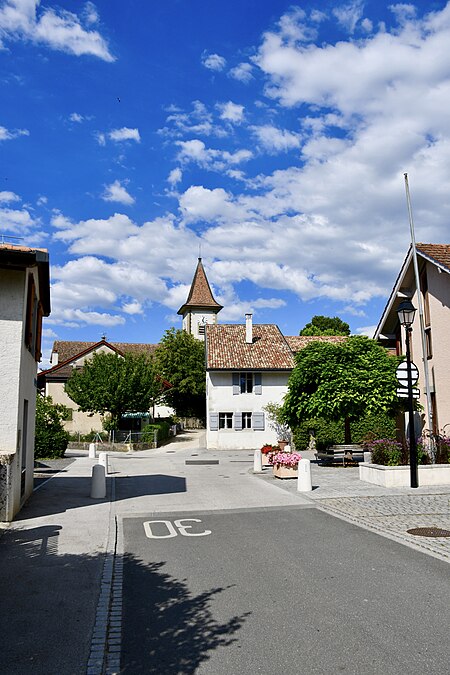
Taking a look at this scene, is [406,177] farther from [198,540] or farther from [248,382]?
[248,382]

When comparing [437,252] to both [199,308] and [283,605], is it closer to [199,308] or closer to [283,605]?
[283,605]

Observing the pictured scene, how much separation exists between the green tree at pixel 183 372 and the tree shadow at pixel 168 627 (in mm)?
49782

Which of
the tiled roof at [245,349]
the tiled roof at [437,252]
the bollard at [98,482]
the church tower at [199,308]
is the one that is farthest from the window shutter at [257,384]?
the church tower at [199,308]

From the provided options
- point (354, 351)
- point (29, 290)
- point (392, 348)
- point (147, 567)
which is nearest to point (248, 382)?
point (392, 348)

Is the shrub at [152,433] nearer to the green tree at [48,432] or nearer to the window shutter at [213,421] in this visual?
the window shutter at [213,421]

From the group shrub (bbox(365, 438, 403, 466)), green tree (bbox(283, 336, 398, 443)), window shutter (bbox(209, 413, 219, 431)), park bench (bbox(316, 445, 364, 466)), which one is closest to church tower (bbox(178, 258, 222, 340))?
window shutter (bbox(209, 413, 219, 431))

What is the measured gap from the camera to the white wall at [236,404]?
37031 mm

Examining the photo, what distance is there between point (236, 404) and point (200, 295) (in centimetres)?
3965

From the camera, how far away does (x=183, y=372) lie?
5772 centimetres

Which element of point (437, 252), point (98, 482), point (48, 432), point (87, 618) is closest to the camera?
point (87, 618)

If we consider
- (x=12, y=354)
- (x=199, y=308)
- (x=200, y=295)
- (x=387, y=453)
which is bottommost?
(x=387, y=453)

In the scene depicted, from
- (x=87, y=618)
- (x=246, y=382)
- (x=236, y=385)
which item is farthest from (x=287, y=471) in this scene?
(x=246, y=382)

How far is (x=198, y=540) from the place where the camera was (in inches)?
361

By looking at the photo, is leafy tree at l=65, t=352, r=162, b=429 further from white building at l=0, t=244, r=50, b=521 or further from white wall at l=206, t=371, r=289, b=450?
white building at l=0, t=244, r=50, b=521
